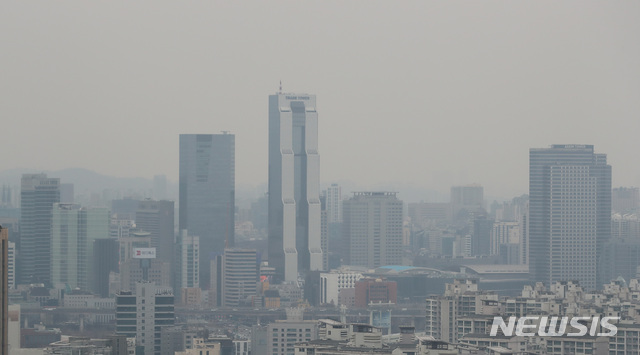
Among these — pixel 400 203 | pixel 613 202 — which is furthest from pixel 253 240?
pixel 613 202

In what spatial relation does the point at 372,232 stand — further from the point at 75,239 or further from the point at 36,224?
the point at 36,224

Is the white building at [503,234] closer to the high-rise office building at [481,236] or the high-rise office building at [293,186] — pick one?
the high-rise office building at [481,236]

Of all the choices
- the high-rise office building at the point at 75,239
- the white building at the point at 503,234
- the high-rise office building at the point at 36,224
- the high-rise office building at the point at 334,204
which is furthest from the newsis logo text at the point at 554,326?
the white building at the point at 503,234

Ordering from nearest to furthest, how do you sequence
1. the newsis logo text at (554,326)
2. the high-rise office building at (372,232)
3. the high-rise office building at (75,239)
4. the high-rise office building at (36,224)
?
1. the newsis logo text at (554,326)
2. the high-rise office building at (36,224)
3. the high-rise office building at (75,239)
4. the high-rise office building at (372,232)

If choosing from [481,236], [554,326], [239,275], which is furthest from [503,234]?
[554,326]

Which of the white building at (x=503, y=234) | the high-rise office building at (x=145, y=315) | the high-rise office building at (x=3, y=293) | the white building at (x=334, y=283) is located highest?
the high-rise office building at (x=3, y=293)

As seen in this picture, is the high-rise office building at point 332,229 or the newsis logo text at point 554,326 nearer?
the newsis logo text at point 554,326
